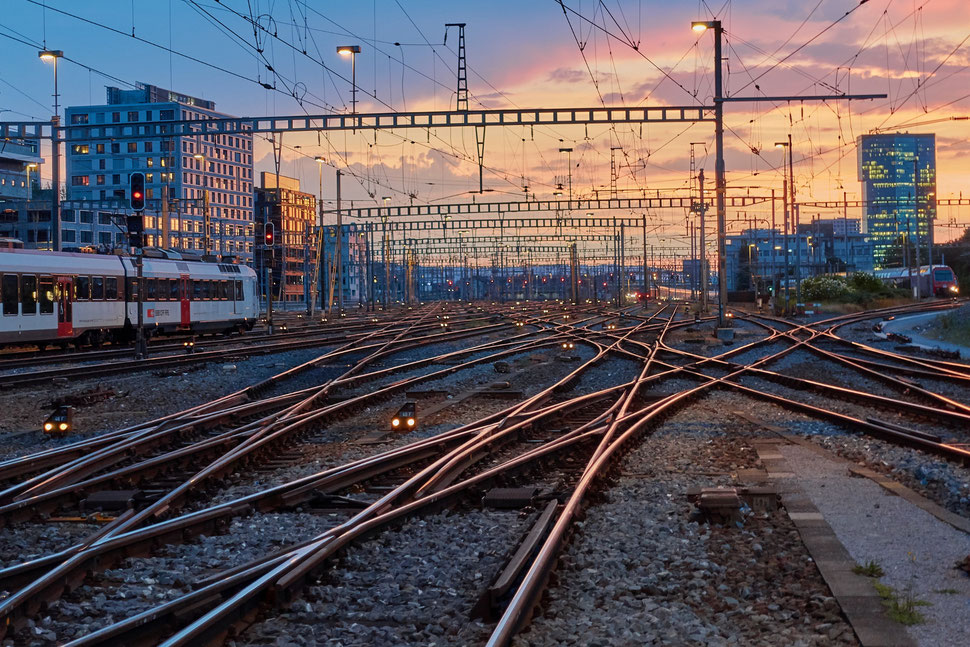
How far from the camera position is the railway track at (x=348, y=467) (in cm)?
612

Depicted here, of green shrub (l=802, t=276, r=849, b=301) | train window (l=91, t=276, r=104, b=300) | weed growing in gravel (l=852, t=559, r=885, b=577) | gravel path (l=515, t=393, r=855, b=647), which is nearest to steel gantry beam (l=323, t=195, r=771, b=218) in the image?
green shrub (l=802, t=276, r=849, b=301)

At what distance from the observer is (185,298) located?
1478 inches

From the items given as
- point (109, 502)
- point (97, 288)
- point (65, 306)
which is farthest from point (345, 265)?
point (109, 502)

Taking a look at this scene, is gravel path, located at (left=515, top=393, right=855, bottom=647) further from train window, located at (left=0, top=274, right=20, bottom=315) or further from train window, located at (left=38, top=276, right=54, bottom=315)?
train window, located at (left=38, top=276, right=54, bottom=315)

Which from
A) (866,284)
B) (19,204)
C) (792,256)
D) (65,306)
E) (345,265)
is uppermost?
(19,204)

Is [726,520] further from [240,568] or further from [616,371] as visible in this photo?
[616,371]

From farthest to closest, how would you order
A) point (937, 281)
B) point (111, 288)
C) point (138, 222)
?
point (937, 281) < point (111, 288) < point (138, 222)

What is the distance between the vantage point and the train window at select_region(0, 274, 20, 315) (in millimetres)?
27188

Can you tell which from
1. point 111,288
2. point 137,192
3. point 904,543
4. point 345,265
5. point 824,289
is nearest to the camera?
point 904,543

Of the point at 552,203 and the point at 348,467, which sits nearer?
the point at 348,467

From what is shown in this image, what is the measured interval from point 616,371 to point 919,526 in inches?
614

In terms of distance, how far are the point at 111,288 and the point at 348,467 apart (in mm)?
24831

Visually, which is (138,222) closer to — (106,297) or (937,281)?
(106,297)

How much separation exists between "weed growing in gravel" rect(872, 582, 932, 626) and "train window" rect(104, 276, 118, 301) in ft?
97.7
